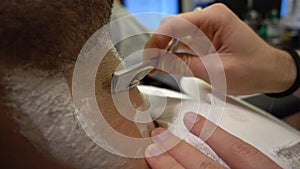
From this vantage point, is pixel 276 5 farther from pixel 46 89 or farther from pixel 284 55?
pixel 46 89

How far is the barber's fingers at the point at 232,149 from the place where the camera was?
42cm

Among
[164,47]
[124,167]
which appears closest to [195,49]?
[164,47]

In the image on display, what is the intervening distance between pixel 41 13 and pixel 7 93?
81mm

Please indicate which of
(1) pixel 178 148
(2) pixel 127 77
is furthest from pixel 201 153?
(2) pixel 127 77

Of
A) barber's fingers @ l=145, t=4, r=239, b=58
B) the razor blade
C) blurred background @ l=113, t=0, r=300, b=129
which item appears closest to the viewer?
the razor blade

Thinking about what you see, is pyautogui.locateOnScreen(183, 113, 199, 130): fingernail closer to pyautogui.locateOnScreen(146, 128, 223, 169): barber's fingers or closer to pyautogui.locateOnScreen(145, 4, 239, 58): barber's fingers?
pyautogui.locateOnScreen(146, 128, 223, 169): barber's fingers

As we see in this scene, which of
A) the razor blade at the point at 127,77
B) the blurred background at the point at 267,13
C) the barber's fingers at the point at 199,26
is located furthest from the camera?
the blurred background at the point at 267,13

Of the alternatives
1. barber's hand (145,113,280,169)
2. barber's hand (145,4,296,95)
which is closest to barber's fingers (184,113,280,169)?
barber's hand (145,113,280,169)

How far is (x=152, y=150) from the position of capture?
412 mm

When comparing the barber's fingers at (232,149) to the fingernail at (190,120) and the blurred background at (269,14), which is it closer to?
the fingernail at (190,120)

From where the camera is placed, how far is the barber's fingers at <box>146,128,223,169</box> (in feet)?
1.34

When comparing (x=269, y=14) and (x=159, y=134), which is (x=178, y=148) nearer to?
(x=159, y=134)

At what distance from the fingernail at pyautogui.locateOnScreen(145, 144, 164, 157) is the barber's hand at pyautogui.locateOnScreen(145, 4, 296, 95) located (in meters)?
0.24

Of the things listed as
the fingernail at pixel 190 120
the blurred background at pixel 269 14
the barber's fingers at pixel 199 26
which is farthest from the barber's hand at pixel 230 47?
the blurred background at pixel 269 14
